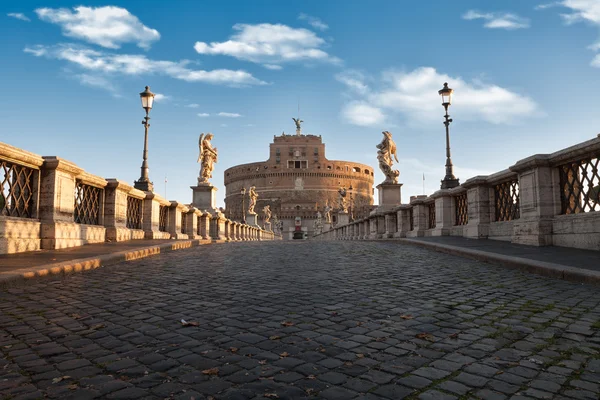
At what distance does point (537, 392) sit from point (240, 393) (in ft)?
5.59

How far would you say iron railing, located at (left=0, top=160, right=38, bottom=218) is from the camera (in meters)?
7.95

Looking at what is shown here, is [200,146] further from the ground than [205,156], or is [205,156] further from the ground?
[200,146]

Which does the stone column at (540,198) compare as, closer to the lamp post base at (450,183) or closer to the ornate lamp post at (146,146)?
the lamp post base at (450,183)

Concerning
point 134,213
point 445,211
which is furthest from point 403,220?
point 134,213

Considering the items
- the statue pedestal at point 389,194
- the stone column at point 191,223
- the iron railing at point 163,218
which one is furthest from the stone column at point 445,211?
the stone column at point 191,223

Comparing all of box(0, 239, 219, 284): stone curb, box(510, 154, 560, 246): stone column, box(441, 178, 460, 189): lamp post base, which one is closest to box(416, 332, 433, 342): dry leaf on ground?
box(0, 239, 219, 284): stone curb

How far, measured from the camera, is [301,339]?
357cm

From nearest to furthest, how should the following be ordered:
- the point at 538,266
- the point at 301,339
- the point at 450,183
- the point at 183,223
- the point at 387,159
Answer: the point at 301,339 → the point at 538,266 → the point at 450,183 → the point at 183,223 → the point at 387,159

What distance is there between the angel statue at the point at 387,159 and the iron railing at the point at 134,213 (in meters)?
13.4

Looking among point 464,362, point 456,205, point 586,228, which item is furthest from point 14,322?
point 456,205

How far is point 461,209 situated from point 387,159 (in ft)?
31.1

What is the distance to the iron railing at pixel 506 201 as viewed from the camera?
11.4 metres

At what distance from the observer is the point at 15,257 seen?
294 inches

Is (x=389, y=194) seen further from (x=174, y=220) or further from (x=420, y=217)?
(x=174, y=220)
